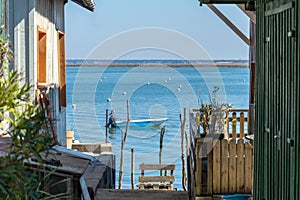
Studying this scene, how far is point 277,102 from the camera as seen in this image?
525 centimetres

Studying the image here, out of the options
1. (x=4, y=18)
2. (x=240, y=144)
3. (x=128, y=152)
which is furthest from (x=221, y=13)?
(x=128, y=152)

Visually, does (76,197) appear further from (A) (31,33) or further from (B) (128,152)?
(B) (128,152)

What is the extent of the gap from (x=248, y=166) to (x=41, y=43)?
13.0ft

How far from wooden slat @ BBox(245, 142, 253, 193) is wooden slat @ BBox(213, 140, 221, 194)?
40cm

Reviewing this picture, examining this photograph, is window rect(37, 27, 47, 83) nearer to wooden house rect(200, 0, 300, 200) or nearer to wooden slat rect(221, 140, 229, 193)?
wooden slat rect(221, 140, 229, 193)

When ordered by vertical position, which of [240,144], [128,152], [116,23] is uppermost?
[116,23]

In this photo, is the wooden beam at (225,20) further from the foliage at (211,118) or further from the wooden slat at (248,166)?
the wooden slat at (248,166)

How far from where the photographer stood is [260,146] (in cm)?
614

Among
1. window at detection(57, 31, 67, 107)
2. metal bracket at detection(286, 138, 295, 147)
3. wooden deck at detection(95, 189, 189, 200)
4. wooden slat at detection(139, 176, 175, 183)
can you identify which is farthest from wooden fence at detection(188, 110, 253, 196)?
window at detection(57, 31, 67, 107)

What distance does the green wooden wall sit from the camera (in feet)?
15.0

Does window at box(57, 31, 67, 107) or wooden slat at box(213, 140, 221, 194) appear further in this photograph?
window at box(57, 31, 67, 107)

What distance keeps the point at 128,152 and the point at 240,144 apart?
1347cm

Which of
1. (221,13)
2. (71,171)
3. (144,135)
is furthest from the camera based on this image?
(144,135)

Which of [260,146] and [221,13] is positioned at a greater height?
[221,13]
